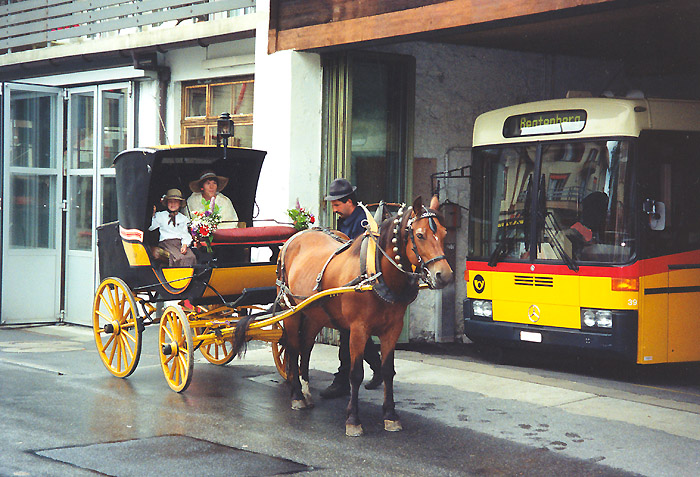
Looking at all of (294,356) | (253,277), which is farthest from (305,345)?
(253,277)

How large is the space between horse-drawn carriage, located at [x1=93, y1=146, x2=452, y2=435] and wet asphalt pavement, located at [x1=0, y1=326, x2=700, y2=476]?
38 centimetres

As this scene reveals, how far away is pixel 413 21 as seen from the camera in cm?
1053

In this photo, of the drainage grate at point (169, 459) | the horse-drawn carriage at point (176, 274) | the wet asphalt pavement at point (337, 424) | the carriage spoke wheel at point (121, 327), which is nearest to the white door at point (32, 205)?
the wet asphalt pavement at point (337, 424)

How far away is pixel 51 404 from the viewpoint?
329 inches

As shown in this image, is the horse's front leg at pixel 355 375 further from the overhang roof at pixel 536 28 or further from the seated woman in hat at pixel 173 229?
the overhang roof at pixel 536 28

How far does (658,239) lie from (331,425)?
439 cm

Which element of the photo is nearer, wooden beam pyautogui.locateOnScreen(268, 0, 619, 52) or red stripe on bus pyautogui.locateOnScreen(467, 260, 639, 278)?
wooden beam pyautogui.locateOnScreen(268, 0, 619, 52)

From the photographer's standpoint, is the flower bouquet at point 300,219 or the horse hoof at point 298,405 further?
the flower bouquet at point 300,219

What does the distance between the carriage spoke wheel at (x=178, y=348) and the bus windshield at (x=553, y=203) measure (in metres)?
4.01

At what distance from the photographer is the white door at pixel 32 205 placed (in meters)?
14.8

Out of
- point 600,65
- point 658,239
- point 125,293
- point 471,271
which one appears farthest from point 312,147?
point 600,65

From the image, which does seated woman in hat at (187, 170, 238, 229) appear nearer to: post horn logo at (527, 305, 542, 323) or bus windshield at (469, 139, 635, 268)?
bus windshield at (469, 139, 635, 268)

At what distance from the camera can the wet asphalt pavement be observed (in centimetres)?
658

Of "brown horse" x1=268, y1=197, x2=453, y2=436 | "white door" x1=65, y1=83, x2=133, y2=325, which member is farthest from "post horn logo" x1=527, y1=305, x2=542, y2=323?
"white door" x1=65, y1=83, x2=133, y2=325
